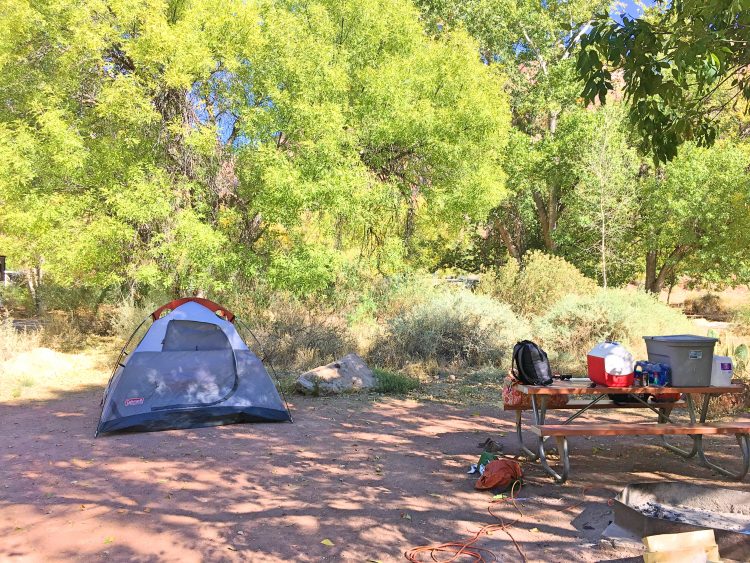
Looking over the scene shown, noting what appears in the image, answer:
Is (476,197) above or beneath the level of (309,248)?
above

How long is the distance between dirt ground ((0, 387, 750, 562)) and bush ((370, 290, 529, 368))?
3.93m

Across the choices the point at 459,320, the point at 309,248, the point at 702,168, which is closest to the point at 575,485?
the point at 459,320

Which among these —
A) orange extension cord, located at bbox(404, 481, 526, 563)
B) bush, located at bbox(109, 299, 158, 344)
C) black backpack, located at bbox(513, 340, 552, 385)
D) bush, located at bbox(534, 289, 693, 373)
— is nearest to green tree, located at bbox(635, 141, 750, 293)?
bush, located at bbox(534, 289, 693, 373)

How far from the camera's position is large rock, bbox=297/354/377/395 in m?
9.63

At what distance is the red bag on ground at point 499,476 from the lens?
5.14 metres

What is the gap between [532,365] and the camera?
5.74m

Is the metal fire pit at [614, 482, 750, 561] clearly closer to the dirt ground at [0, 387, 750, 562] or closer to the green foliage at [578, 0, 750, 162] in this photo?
the dirt ground at [0, 387, 750, 562]

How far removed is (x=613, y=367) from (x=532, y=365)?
0.68 metres

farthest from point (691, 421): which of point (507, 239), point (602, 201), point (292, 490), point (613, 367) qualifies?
point (507, 239)

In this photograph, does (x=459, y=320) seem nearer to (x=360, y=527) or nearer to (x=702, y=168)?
(x=360, y=527)

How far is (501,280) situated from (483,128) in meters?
3.78

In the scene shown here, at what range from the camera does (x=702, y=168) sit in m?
23.0

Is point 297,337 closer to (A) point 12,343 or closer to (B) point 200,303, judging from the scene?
(B) point 200,303

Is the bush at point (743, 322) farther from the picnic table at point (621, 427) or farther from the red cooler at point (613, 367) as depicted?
the red cooler at point (613, 367)
